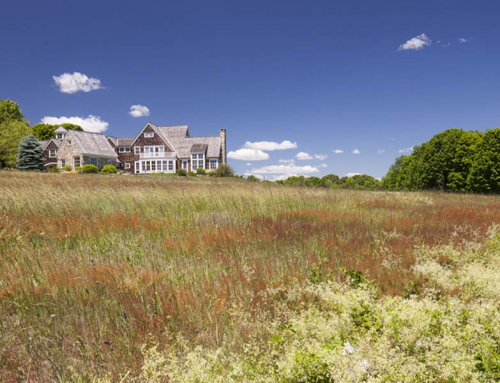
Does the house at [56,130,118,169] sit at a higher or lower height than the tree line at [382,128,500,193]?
higher

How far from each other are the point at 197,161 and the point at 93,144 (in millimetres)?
21836

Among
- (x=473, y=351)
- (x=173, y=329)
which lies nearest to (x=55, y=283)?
(x=173, y=329)

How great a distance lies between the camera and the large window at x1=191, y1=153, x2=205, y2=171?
5803 cm

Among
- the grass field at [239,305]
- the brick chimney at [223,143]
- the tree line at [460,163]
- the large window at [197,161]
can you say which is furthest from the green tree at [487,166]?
the large window at [197,161]

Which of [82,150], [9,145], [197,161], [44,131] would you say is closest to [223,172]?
[197,161]

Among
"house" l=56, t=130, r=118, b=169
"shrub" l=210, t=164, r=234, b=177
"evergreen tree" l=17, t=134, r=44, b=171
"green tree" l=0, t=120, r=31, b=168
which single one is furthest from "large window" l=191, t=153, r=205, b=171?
"green tree" l=0, t=120, r=31, b=168

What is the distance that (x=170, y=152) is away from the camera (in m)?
58.3

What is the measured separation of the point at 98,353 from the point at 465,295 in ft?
13.1

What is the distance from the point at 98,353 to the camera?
2254 mm

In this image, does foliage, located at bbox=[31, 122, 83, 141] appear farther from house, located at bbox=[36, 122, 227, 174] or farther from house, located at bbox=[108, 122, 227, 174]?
house, located at bbox=[108, 122, 227, 174]

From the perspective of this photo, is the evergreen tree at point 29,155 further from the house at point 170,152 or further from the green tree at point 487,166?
the green tree at point 487,166

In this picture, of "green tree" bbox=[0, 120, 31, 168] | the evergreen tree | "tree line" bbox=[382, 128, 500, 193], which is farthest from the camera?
"green tree" bbox=[0, 120, 31, 168]

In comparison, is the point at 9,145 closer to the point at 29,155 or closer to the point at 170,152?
the point at 29,155

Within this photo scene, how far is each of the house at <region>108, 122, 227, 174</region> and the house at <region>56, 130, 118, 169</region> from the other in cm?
487
